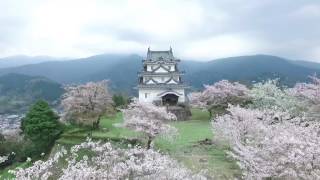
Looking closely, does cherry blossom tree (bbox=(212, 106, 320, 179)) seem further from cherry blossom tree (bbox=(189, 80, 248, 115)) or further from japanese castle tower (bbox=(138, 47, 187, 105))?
japanese castle tower (bbox=(138, 47, 187, 105))

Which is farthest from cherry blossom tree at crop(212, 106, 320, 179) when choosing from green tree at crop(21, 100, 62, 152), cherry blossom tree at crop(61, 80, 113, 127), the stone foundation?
the stone foundation

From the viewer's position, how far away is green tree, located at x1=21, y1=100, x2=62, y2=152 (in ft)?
129

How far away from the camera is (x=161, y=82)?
2078 inches

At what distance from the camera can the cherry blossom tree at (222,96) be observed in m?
45.6

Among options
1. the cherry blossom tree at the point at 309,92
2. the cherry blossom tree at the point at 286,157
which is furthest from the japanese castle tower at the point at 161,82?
the cherry blossom tree at the point at 286,157

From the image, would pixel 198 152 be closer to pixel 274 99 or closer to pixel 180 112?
pixel 274 99

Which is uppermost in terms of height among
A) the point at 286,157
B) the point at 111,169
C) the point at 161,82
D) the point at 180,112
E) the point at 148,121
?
the point at 111,169

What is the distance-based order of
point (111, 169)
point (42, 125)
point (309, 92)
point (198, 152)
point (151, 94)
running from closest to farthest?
point (111, 169)
point (198, 152)
point (309, 92)
point (42, 125)
point (151, 94)

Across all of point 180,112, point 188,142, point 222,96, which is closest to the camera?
point 188,142

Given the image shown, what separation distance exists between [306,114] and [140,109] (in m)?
11.1

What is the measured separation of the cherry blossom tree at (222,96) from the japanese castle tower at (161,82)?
480cm

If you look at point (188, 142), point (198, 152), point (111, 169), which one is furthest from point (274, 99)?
point (111, 169)

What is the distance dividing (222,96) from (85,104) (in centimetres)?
1431

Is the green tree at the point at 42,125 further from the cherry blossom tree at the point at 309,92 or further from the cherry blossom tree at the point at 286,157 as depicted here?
the cherry blossom tree at the point at 286,157
